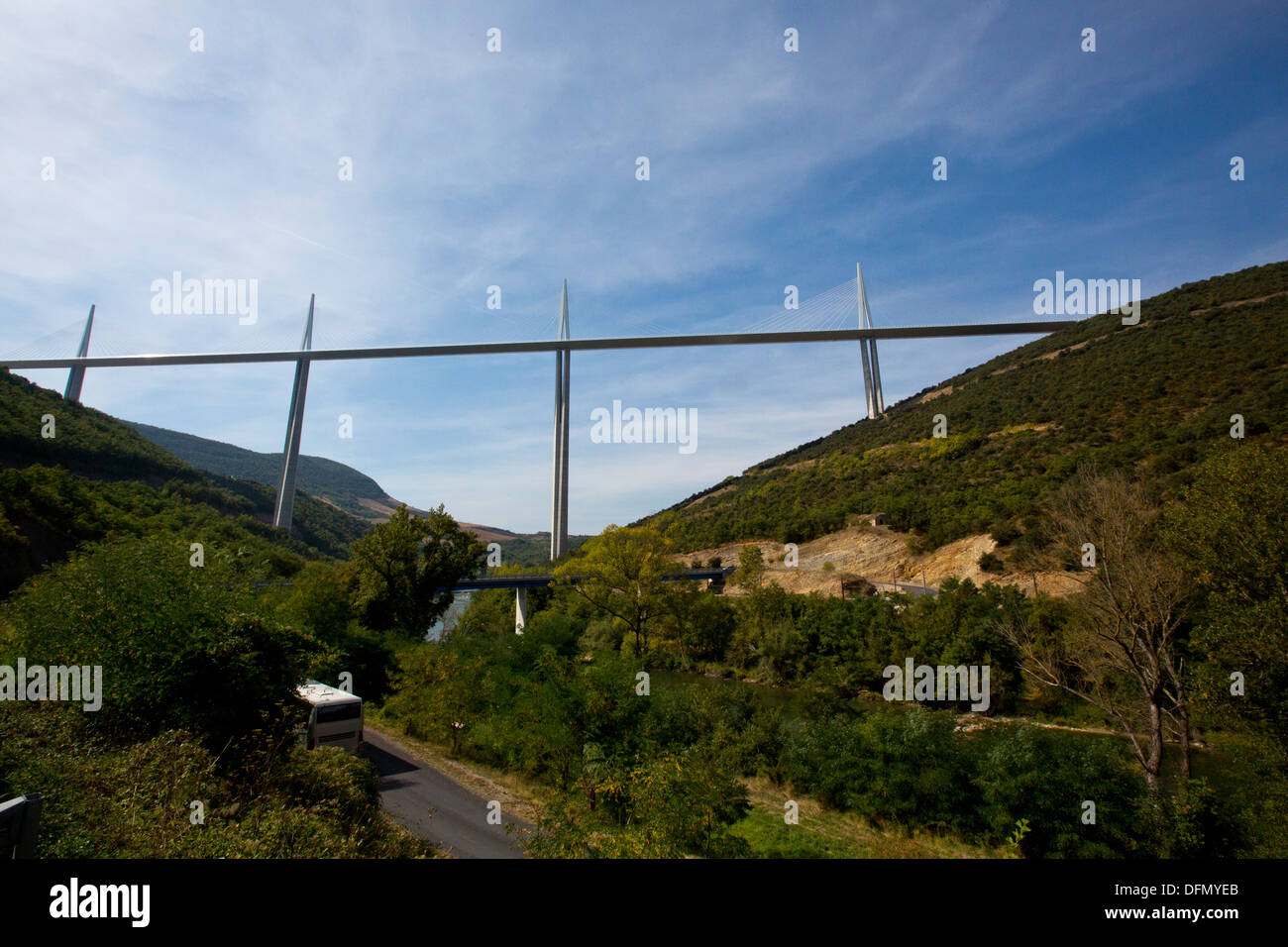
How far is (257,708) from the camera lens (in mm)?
8641

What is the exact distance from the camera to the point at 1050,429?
150 ft

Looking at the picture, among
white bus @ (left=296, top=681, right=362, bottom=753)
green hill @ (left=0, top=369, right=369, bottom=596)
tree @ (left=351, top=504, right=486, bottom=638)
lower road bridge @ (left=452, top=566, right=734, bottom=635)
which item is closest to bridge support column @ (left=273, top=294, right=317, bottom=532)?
green hill @ (left=0, top=369, right=369, bottom=596)

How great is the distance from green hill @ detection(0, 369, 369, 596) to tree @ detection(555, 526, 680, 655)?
44.5ft

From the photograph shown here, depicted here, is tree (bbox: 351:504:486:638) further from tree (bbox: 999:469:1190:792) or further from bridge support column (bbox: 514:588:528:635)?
tree (bbox: 999:469:1190:792)

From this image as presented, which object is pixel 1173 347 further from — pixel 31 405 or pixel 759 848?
pixel 31 405

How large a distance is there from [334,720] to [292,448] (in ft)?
177

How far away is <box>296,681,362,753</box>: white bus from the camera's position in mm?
13680

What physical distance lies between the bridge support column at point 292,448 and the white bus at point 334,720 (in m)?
49.9

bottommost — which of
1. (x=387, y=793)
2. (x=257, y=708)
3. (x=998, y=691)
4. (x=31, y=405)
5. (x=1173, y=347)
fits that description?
(x=998, y=691)

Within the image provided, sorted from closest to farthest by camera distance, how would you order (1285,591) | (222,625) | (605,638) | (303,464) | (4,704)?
(4,704) → (222,625) → (1285,591) → (605,638) → (303,464)

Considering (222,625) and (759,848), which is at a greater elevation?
(222,625)

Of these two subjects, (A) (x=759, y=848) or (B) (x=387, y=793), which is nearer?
(A) (x=759, y=848)

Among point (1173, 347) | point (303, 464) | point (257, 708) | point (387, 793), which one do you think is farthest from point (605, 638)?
point (303, 464)
